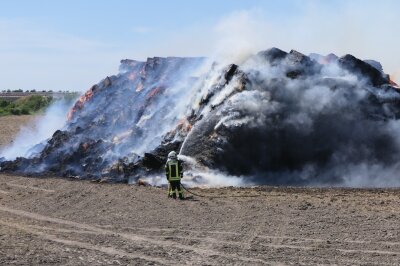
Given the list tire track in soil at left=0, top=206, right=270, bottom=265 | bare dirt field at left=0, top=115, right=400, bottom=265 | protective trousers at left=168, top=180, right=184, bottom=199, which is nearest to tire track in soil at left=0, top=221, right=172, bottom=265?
bare dirt field at left=0, top=115, right=400, bottom=265

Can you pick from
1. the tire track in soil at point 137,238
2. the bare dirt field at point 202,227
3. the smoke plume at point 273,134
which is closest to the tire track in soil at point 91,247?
the bare dirt field at point 202,227

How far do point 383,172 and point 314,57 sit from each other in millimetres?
7522

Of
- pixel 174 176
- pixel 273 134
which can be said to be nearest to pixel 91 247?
pixel 174 176

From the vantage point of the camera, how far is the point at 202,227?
1409cm

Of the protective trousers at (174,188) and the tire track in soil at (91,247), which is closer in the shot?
the tire track in soil at (91,247)

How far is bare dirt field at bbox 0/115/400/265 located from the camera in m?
11.2

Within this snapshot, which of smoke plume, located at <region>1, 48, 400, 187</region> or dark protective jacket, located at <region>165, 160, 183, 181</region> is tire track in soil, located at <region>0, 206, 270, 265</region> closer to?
dark protective jacket, located at <region>165, 160, 183, 181</region>

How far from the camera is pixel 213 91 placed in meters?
26.8

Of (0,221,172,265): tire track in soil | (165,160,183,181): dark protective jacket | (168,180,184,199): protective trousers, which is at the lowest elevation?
(0,221,172,265): tire track in soil

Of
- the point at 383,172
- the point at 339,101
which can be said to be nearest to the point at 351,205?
the point at 383,172

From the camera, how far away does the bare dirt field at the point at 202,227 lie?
11.2 m

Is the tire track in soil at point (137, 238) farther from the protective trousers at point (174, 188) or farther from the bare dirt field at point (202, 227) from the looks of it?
the protective trousers at point (174, 188)

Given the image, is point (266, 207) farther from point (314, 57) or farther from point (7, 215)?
point (314, 57)

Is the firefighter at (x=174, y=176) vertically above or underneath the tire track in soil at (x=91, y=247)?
above
